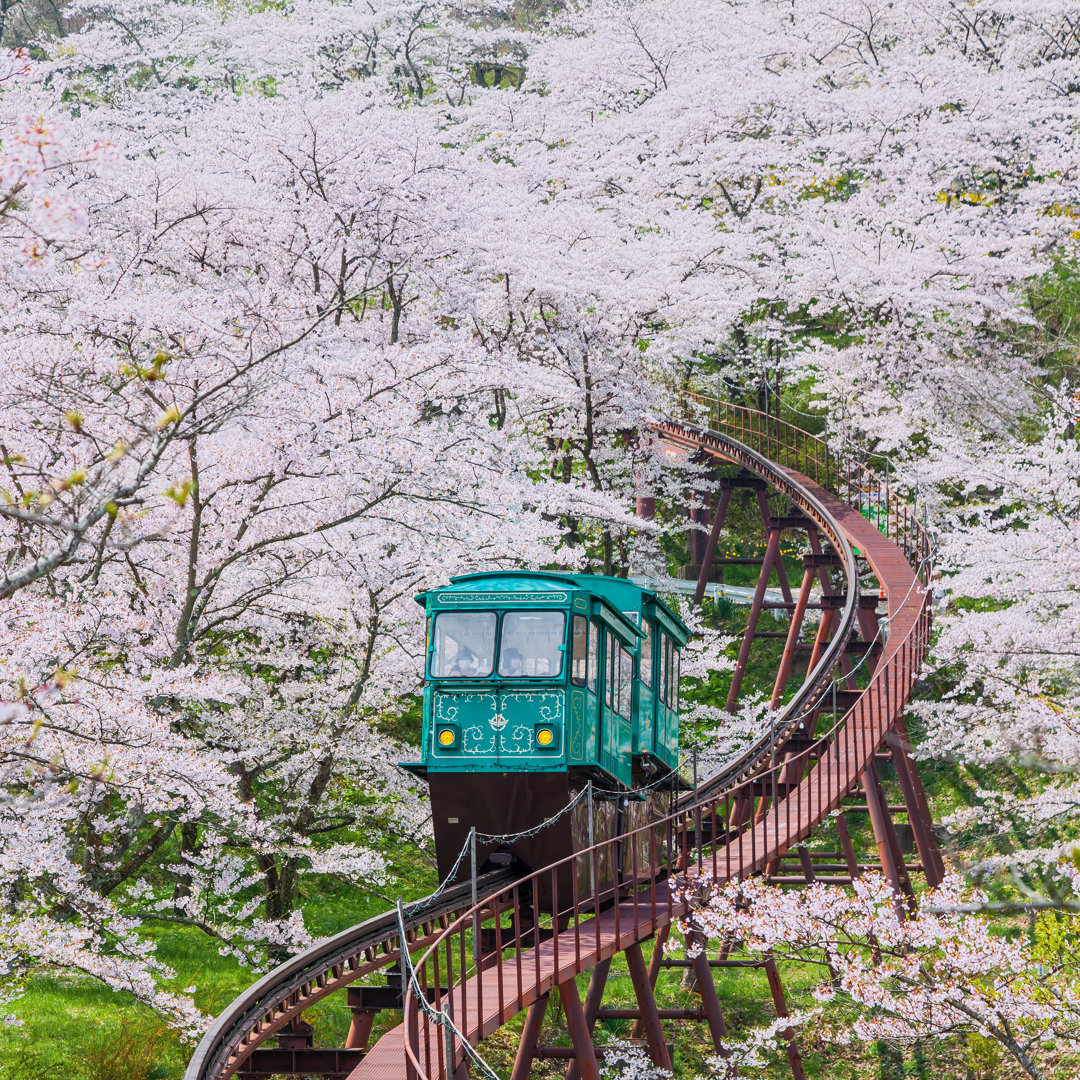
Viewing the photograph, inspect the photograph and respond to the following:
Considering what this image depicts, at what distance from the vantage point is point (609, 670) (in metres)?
12.9

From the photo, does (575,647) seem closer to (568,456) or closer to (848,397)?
(568,456)

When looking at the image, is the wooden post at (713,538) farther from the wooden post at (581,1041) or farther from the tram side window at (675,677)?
the wooden post at (581,1041)

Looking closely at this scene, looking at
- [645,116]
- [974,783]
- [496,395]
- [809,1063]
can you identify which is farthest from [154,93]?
[809,1063]

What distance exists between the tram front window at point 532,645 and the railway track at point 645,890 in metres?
1.81

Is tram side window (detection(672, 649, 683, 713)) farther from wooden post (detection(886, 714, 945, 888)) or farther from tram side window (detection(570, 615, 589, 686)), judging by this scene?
tram side window (detection(570, 615, 589, 686))

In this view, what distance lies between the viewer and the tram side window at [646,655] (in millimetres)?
14323

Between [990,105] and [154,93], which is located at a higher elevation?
[154,93]

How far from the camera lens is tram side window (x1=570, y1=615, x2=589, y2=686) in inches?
476

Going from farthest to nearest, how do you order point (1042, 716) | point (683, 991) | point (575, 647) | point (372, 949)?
1. point (683, 991)
2. point (1042, 716)
3. point (575, 647)
4. point (372, 949)

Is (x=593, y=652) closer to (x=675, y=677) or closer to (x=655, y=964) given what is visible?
(x=675, y=677)

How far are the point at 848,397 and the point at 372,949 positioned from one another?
62.2 ft

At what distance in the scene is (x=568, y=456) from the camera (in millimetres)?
22609

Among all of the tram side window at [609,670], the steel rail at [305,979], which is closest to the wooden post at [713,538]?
the tram side window at [609,670]

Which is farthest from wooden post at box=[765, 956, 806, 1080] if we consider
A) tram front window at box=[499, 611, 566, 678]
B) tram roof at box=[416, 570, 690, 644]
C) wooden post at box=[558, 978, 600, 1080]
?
tram front window at box=[499, 611, 566, 678]
